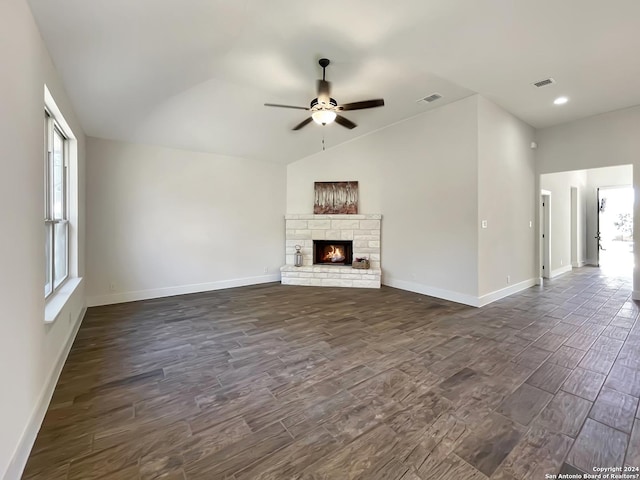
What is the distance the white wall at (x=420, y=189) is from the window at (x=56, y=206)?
4.00m

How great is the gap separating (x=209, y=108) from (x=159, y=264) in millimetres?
2852

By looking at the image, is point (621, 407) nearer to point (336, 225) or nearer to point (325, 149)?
point (336, 225)

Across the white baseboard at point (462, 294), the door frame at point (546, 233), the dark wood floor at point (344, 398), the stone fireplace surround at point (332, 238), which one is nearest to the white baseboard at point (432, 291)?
the white baseboard at point (462, 294)

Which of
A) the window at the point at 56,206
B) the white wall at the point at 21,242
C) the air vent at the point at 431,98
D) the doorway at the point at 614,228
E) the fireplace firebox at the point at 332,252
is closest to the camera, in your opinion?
the white wall at the point at 21,242

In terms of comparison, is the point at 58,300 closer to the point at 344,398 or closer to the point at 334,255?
the point at 344,398

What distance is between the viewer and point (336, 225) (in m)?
6.38

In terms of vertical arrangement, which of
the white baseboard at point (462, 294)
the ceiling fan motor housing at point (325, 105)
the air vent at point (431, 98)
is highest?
the air vent at point (431, 98)

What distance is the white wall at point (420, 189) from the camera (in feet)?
14.9

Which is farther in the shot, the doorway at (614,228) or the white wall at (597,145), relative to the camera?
the doorway at (614,228)

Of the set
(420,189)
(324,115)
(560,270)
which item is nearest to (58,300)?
(324,115)

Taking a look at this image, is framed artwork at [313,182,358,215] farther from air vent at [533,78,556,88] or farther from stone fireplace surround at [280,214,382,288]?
air vent at [533,78,556,88]

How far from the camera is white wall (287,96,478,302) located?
14.9 feet

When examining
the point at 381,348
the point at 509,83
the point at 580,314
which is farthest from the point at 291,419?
the point at 509,83

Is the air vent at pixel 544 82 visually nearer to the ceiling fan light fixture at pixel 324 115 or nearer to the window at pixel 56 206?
the ceiling fan light fixture at pixel 324 115
